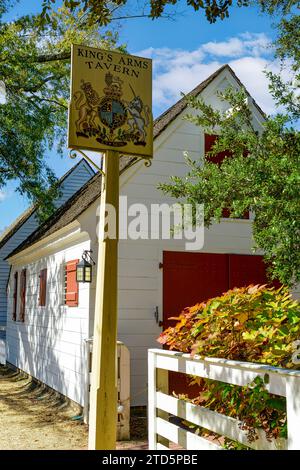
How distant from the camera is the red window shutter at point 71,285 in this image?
1031 cm

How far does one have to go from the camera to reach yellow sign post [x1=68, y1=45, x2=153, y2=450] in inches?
183

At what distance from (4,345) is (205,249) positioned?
39.1ft

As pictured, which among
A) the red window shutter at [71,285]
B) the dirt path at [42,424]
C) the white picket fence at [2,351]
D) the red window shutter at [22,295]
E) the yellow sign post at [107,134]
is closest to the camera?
the yellow sign post at [107,134]

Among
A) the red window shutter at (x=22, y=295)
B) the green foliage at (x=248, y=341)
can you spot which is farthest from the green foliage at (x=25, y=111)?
the green foliage at (x=248, y=341)

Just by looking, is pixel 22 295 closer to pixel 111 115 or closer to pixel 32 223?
pixel 32 223

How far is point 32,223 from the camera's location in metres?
22.8

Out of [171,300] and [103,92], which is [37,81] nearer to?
[171,300]

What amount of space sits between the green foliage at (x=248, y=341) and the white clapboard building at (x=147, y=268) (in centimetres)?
536

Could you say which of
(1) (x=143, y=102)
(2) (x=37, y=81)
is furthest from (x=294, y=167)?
(2) (x=37, y=81)

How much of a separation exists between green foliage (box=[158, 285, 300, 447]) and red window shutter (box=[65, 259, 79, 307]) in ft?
20.6

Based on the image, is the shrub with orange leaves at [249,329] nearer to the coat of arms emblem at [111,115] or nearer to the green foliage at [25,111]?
the coat of arms emblem at [111,115]

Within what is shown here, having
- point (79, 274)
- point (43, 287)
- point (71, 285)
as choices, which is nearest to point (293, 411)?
point (79, 274)

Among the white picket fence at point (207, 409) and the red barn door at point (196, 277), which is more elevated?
the red barn door at point (196, 277)

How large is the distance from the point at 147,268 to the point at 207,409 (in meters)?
6.14
